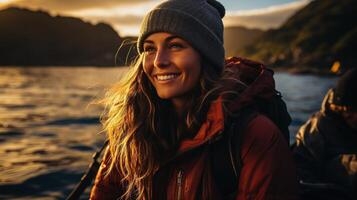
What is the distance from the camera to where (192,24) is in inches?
134

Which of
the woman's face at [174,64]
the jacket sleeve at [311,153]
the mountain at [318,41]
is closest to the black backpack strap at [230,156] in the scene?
the woman's face at [174,64]

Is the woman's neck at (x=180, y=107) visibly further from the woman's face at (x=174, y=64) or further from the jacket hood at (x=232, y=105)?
the jacket hood at (x=232, y=105)

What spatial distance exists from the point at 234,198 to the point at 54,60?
205 metres

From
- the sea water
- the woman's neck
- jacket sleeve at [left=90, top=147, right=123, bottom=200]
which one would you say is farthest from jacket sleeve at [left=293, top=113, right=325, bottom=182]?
the sea water

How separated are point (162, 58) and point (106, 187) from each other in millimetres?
1489

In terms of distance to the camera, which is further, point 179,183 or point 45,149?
point 45,149

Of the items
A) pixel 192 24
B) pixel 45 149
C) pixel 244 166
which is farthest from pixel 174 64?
pixel 45 149

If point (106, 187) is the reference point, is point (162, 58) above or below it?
above

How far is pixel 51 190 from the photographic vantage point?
8.10m

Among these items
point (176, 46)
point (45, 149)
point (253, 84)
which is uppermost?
point (176, 46)

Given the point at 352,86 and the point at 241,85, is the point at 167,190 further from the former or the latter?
the point at 352,86

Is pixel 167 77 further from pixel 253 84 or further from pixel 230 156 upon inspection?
pixel 230 156

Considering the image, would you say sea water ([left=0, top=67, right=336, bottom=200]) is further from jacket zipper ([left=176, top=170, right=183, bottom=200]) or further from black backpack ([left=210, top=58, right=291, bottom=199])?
black backpack ([left=210, top=58, right=291, bottom=199])

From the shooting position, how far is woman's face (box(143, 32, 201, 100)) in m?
3.37
